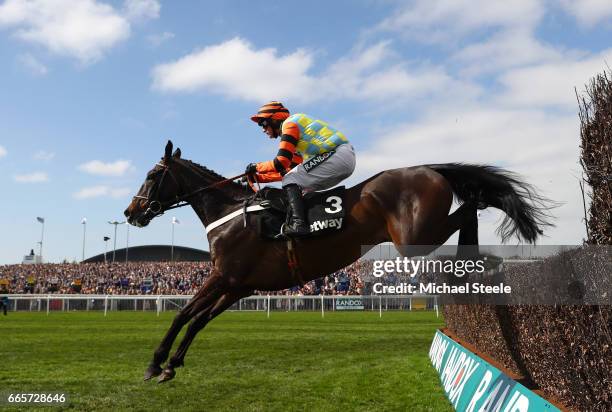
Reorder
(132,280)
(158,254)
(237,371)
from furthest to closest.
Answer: (158,254) → (132,280) → (237,371)

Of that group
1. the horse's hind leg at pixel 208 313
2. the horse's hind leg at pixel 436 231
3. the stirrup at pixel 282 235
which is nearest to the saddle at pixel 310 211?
the stirrup at pixel 282 235

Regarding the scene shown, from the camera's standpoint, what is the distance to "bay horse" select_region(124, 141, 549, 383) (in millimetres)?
4625

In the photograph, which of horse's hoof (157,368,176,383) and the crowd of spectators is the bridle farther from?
the crowd of spectators

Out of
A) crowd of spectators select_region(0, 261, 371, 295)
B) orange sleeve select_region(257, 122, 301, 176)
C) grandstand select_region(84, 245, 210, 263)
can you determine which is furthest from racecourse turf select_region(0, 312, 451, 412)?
grandstand select_region(84, 245, 210, 263)

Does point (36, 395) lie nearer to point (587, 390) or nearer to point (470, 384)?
point (470, 384)

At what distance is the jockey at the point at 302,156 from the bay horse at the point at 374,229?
24cm

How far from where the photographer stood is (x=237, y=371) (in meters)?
9.30

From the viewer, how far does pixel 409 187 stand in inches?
185

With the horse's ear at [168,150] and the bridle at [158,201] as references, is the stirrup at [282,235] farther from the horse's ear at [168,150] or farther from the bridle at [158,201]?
the horse's ear at [168,150]

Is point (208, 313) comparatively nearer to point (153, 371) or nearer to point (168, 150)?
point (153, 371)

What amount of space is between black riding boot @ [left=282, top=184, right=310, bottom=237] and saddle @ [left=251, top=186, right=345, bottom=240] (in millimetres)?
49

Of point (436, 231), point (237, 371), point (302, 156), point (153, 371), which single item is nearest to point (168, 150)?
point (302, 156)

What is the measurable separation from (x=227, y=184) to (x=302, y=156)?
869 millimetres

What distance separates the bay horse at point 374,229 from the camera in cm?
462
